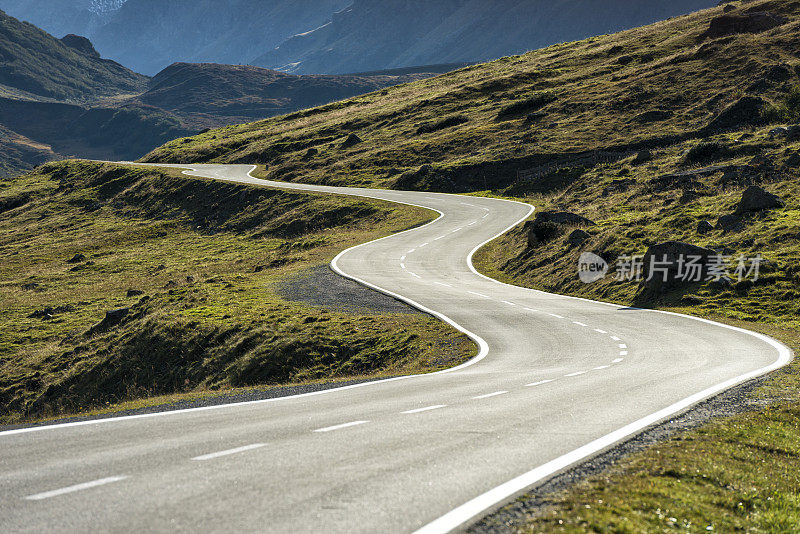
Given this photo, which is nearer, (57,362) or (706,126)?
(57,362)

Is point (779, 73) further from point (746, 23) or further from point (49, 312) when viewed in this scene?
point (49, 312)

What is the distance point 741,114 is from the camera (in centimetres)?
5362

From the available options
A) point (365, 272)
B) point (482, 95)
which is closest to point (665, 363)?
point (365, 272)

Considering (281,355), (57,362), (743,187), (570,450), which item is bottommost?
(57,362)

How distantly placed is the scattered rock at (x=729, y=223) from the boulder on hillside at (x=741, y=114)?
97.8 feet

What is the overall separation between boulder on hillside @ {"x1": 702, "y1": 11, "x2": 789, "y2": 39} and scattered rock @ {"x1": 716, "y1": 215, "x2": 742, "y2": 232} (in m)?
69.2

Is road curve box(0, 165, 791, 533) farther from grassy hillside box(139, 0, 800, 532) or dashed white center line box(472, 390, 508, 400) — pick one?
grassy hillside box(139, 0, 800, 532)

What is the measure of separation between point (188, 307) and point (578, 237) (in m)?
19.5

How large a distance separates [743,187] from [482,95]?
7032 cm

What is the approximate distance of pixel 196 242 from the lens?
5544 centimetres

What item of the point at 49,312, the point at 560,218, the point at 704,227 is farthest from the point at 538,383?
the point at 49,312

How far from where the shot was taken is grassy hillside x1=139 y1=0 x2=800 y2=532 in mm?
7258

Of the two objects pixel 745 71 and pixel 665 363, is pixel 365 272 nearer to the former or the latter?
pixel 665 363

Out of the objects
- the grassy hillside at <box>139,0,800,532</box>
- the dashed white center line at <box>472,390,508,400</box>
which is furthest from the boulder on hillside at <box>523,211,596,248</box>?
the dashed white center line at <box>472,390,508,400</box>
